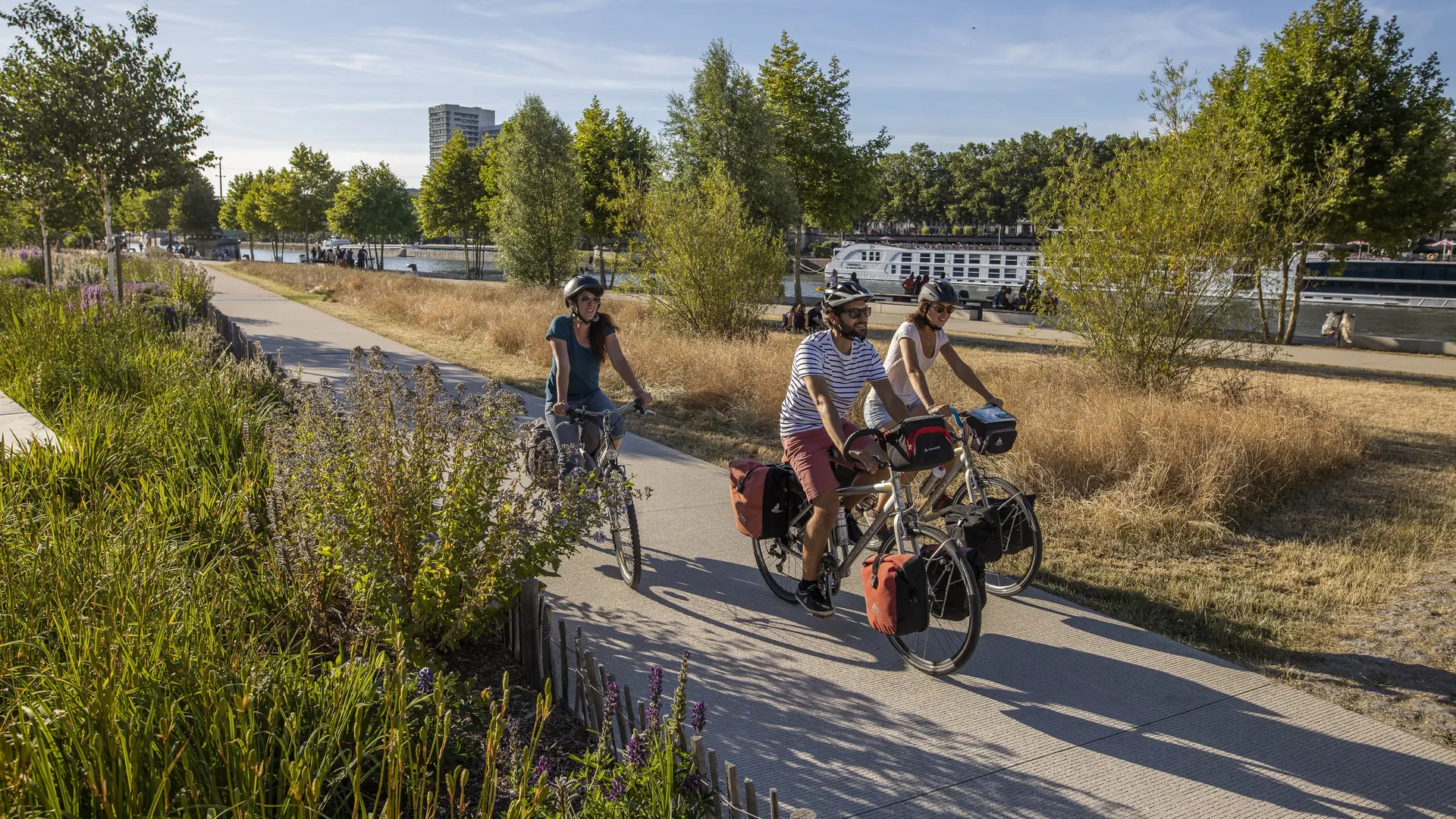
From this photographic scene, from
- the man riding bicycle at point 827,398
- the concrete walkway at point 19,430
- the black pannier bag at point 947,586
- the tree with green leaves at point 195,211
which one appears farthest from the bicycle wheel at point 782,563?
the tree with green leaves at point 195,211

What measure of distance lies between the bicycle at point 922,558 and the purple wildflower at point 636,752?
1.74 meters

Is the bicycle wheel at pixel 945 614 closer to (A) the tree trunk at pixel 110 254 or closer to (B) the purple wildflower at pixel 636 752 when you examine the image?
A: (B) the purple wildflower at pixel 636 752

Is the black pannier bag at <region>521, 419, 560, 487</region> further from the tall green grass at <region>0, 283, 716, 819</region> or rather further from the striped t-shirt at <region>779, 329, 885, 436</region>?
the striped t-shirt at <region>779, 329, 885, 436</region>

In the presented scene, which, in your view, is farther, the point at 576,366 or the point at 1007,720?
the point at 576,366

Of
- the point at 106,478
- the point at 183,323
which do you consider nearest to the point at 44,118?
the point at 183,323

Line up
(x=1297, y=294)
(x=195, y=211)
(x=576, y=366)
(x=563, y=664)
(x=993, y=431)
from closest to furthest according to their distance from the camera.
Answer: (x=563, y=664), (x=993, y=431), (x=576, y=366), (x=1297, y=294), (x=195, y=211)

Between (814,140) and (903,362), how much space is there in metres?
28.9

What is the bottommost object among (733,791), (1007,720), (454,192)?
(1007,720)

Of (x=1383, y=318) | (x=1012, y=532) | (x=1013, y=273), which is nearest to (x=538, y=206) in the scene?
(x=1012, y=532)

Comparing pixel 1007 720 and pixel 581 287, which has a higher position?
pixel 581 287

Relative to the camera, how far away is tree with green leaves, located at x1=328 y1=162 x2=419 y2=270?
6241cm

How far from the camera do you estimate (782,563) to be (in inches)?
207

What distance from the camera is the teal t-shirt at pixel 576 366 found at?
18.7 feet

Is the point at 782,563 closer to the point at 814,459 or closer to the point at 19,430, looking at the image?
the point at 814,459
